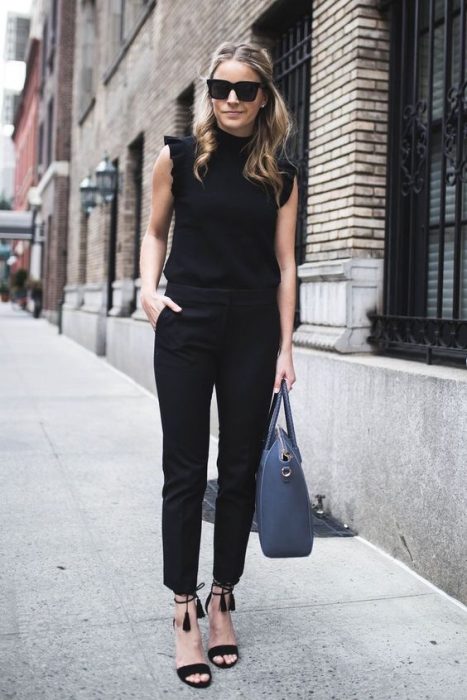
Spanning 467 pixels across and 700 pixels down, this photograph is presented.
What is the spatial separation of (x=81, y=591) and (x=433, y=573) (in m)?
1.60

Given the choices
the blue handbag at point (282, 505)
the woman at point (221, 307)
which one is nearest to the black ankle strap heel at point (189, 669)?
the woman at point (221, 307)

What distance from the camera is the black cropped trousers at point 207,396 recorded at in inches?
115

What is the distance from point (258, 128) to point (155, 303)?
72cm

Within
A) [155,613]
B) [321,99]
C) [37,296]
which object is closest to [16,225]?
→ [37,296]

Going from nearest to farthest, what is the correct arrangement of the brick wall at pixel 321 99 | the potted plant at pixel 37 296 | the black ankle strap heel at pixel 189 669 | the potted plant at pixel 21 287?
the black ankle strap heel at pixel 189 669 < the brick wall at pixel 321 99 < the potted plant at pixel 37 296 < the potted plant at pixel 21 287

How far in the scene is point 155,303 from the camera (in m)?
2.95

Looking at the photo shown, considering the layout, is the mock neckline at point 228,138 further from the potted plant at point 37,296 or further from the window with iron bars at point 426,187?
the potted plant at point 37,296

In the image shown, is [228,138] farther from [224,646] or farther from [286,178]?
[224,646]

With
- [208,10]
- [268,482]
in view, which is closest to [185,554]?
[268,482]

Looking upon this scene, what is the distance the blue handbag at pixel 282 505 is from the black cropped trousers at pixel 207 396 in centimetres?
12

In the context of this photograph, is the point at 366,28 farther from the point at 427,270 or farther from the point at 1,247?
the point at 1,247

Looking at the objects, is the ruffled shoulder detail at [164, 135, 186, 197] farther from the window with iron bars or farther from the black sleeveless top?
the window with iron bars

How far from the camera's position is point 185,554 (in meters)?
2.99

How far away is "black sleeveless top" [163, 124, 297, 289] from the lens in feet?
9.48
